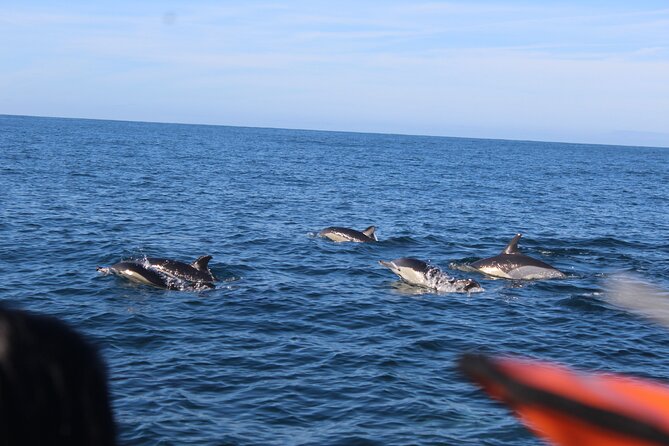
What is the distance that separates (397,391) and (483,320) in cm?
586

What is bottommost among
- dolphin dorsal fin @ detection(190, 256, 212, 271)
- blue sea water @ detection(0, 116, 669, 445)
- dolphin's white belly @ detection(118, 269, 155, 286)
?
blue sea water @ detection(0, 116, 669, 445)

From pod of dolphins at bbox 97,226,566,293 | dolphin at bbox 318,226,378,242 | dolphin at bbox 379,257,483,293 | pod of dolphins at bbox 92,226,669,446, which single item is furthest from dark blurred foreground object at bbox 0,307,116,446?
dolphin at bbox 318,226,378,242

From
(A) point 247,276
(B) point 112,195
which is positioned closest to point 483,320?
(A) point 247,276

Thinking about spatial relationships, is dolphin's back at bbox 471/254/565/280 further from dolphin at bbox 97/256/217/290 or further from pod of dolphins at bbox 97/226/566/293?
dolphin at bbox 97/256/217/290

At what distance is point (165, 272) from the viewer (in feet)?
70.4

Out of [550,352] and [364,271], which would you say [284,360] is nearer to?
[550,352]

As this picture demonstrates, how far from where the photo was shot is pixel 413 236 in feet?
111

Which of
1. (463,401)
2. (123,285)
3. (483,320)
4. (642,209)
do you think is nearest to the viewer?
(463,401)

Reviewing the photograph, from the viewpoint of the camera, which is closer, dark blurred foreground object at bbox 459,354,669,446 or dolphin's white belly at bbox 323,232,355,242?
dark blurred foreground object at bbox 459,354,669,446

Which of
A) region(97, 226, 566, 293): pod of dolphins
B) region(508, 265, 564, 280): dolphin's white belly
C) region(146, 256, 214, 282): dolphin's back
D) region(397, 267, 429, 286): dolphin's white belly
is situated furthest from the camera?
region(508, 265, 564, 280): dolphin's white belly

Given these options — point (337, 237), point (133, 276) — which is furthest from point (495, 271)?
point (133, 276)

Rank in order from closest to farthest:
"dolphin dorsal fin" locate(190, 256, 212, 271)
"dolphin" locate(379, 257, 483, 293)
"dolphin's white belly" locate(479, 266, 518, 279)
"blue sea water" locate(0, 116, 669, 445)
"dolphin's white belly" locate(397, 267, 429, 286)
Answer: "blue sea water" locate(0, 116, 669, 445) → "dolphin dorsal fin" locate(190, 256, 212, 271) → "dolphin" locate(379, 257, 483, 293) → "dolphin's white belly" locate(397, 267, 429, 286) → "dolphin's white belly" locate(479, 266, 518, 279)

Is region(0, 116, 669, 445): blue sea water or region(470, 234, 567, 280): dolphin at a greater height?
region(470, 234, 567, 280): dolphin

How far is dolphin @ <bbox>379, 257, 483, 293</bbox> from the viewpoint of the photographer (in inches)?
872
